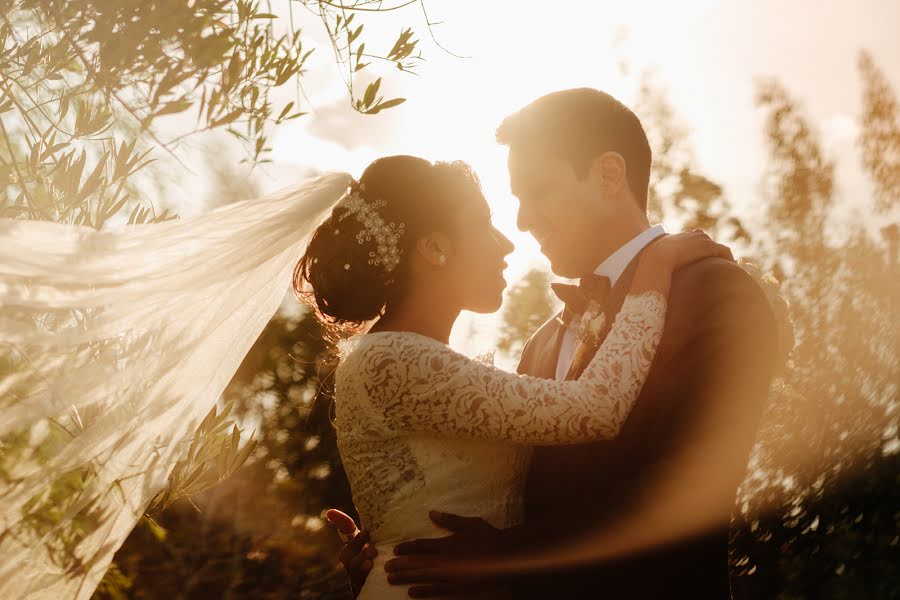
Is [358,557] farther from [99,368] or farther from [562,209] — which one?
[562,209]

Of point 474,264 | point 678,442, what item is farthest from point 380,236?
point 678,442

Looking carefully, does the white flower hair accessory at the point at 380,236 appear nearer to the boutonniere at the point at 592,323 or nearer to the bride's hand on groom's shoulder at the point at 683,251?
the boutonniere at the point at 592,323

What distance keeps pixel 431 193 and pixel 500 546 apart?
1.31 metres

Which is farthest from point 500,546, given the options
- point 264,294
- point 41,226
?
point 41,226

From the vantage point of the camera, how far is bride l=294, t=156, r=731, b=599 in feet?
8.63

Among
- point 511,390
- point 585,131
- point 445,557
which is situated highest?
point 585,131

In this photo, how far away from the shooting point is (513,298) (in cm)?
923

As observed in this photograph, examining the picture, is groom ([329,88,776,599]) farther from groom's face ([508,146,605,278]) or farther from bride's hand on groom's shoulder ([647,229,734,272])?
groom's face ([508,146,605,278])

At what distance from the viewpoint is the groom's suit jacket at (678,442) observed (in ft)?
8.44

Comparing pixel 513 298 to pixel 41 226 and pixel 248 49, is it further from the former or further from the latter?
pixel 41 226

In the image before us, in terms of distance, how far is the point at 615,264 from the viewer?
3.23m

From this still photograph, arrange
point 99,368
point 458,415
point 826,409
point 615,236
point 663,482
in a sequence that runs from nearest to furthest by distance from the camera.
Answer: point 99,368
point 663,482
point 458,415
point 615,236
point 826,409

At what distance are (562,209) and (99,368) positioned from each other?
1.86 m

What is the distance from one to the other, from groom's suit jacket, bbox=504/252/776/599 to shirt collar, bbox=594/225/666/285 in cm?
40
